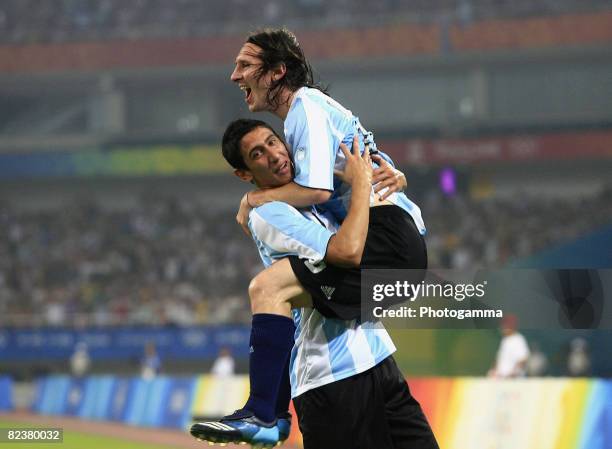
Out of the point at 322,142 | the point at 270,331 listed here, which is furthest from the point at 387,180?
the point at 270,331

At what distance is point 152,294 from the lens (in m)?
29.3

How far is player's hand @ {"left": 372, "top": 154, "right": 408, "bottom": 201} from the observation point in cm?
479

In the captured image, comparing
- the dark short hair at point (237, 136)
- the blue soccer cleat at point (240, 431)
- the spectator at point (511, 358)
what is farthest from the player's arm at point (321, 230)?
the spectator at point (511, 358)

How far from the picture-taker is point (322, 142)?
4.55 m

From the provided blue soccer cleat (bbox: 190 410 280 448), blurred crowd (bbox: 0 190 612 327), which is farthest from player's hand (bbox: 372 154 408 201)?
blurred crowd (bbox: 0 190 612 327)

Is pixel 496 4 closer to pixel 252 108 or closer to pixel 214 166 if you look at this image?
pixel 214 166

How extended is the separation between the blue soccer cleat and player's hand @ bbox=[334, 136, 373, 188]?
3.25ft

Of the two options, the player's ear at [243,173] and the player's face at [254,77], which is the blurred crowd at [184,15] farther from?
the player's ear at [243,173]

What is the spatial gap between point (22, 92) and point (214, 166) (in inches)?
296

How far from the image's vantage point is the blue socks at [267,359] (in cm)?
437

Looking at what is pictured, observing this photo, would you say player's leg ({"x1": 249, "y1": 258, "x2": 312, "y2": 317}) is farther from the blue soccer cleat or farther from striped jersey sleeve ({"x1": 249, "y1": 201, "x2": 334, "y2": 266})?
the blue soccer cleat

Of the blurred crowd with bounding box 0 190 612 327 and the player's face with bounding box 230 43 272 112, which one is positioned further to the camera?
the blurred crowd with bounding box 0 190 612 327

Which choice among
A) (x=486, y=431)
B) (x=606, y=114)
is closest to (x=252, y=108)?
(x=486, y=431)

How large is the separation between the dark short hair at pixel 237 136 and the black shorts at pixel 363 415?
976 millimetres
